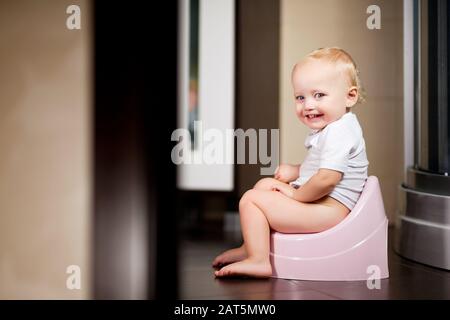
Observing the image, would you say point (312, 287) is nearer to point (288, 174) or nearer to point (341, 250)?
point (341, 250)

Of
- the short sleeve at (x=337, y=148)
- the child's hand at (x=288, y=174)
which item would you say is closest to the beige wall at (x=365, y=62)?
the child's hand at (x=288, y=174)

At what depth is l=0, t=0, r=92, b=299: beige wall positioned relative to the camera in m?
0.41

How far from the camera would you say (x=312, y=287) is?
884mm

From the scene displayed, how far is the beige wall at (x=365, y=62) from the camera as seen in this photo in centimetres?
138

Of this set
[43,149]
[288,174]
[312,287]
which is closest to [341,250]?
[312,287]

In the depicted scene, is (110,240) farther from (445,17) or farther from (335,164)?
(445,17)

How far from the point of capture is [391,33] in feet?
4.65

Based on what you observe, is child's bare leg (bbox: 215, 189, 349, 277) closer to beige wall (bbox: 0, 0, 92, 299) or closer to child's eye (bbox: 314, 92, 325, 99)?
child's eye (bbox: 314, 92, 325, 99)

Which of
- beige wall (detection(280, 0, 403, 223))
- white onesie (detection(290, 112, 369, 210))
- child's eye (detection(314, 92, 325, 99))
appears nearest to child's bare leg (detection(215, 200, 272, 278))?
white onesie (detection(290, 112, 369, 210))

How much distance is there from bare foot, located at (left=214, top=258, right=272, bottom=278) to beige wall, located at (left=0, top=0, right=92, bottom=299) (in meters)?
0.48

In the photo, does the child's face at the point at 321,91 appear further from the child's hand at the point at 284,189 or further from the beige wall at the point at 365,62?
the beige wall at the point at 365,62

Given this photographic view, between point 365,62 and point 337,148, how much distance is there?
22.0 inches

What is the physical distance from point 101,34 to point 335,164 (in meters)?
0.61
